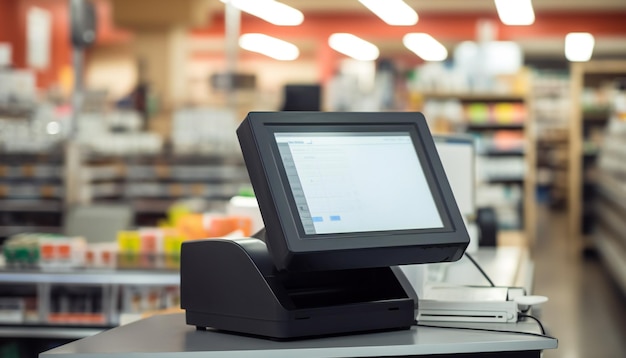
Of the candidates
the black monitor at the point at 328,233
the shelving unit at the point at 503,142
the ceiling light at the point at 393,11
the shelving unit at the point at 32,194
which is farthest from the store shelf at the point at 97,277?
the ceiling light at the point at 393,11

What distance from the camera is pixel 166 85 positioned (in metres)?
14.8

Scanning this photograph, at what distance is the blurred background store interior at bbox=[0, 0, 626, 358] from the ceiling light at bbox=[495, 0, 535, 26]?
0.06 metres

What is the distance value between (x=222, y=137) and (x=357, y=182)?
863 cm

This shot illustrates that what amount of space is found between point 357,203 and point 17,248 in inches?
125

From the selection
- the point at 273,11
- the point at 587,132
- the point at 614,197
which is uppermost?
the point at 273,11

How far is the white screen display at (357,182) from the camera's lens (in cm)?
208

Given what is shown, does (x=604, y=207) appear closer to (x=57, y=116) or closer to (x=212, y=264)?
(x=57, y=116)

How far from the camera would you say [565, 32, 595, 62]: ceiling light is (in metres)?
18.7

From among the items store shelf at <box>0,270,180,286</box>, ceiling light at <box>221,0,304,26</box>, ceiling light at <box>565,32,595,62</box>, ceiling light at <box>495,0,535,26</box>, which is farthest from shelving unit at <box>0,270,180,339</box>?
ceiling light at <box>565,32,595,62</box>

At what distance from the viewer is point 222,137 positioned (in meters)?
10.7

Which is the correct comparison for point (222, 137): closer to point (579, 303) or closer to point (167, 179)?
point (167, 179)

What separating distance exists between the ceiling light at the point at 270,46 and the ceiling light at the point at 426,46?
2792 millimetres

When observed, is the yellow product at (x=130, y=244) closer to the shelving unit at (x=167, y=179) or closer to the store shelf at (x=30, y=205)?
the store shelf at (x=30, y=205)

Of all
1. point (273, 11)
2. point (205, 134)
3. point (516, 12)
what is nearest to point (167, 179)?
point (205, 134)
